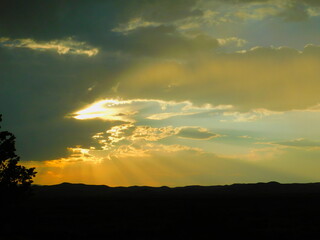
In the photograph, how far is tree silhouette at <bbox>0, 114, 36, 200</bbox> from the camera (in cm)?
2567

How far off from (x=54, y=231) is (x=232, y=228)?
74.8 ft

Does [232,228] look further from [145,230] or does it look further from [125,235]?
[125,235]

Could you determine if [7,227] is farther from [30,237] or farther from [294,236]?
[294,236]

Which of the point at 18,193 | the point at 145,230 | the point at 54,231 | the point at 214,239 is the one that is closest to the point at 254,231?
the point at 214,239

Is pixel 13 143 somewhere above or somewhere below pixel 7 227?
above

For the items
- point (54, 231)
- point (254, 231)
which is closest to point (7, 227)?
point (54, 231)

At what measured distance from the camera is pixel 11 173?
25953mm

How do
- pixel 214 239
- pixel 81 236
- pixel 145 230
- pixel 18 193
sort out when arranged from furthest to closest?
pixel 145 230 → pixel 81 236 → pixel 214 239 → pixel 18 193

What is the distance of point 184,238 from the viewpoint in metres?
37.8

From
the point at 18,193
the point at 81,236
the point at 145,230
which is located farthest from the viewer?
the point at 145,230

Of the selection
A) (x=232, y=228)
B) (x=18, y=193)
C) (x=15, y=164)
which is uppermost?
(x=15, y=164)

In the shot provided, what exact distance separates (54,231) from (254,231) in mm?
24891

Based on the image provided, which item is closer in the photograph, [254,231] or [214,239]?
[214,239]

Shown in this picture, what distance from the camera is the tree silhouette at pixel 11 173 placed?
25672mm
